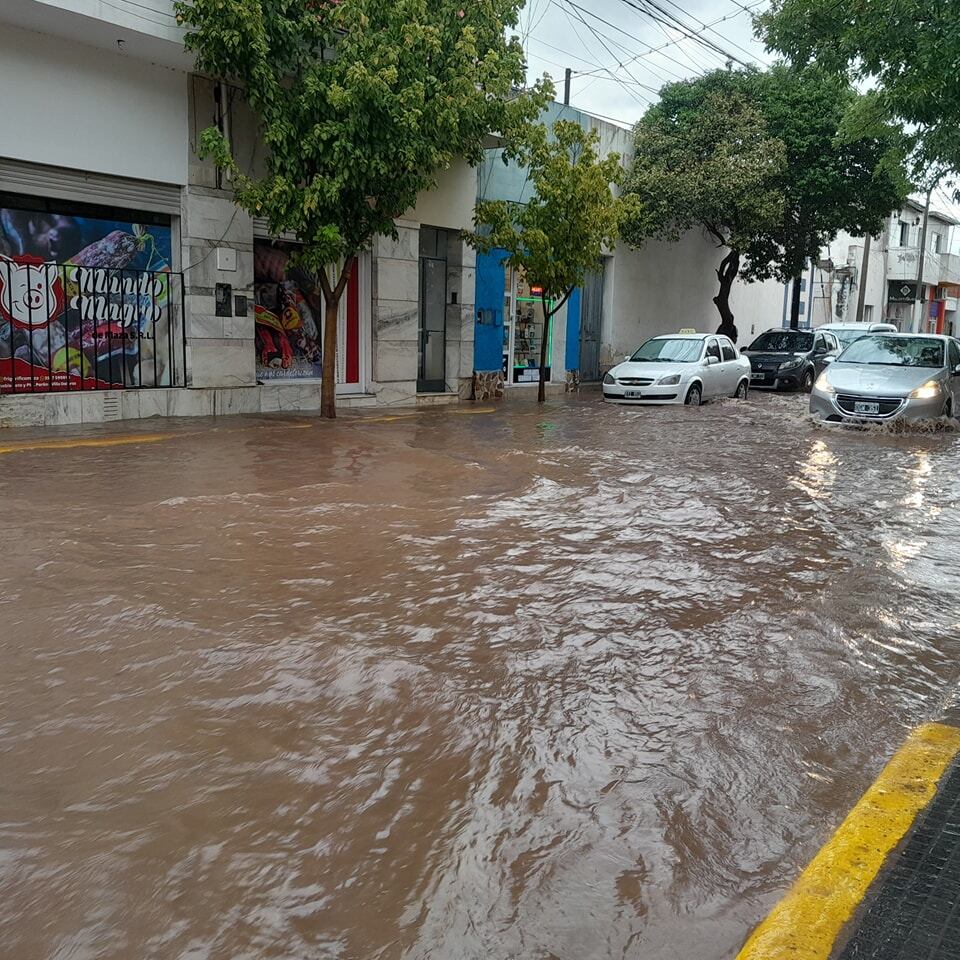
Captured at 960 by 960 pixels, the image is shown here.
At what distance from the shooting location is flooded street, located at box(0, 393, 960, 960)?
8.71 ft

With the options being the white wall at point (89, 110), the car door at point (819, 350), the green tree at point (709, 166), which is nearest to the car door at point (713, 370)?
the green tree at point (709, 166)

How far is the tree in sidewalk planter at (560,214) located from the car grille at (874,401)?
5.41 m

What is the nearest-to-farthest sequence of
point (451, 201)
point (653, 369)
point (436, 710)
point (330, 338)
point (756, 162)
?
point (436, 710), point (330, 338), point (451, 201), point (653, 369), point (756, 162)

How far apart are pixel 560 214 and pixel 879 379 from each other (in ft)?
20.1

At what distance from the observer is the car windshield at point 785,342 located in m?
24.9

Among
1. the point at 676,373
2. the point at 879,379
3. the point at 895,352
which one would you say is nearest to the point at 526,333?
the point at 676,373

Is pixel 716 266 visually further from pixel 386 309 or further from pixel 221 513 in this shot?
pixel 221 513

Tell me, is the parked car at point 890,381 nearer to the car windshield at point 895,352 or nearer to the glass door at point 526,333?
the car windshield at point 895,352

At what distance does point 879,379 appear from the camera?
14.2 metres

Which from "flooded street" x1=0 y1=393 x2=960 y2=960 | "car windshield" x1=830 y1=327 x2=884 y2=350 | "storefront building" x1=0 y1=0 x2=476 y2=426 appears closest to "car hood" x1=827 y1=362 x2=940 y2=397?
"flooded street" x1=0 y1=393 x2=960 y2=960

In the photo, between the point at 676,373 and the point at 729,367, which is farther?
the point at 729,367

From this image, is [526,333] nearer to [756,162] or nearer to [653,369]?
[653,369]

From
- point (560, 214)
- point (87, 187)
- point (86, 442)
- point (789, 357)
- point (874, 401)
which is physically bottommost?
point (86, 442)

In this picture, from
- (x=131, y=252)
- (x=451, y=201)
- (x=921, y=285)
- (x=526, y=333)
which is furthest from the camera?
(x=921, y=285)
